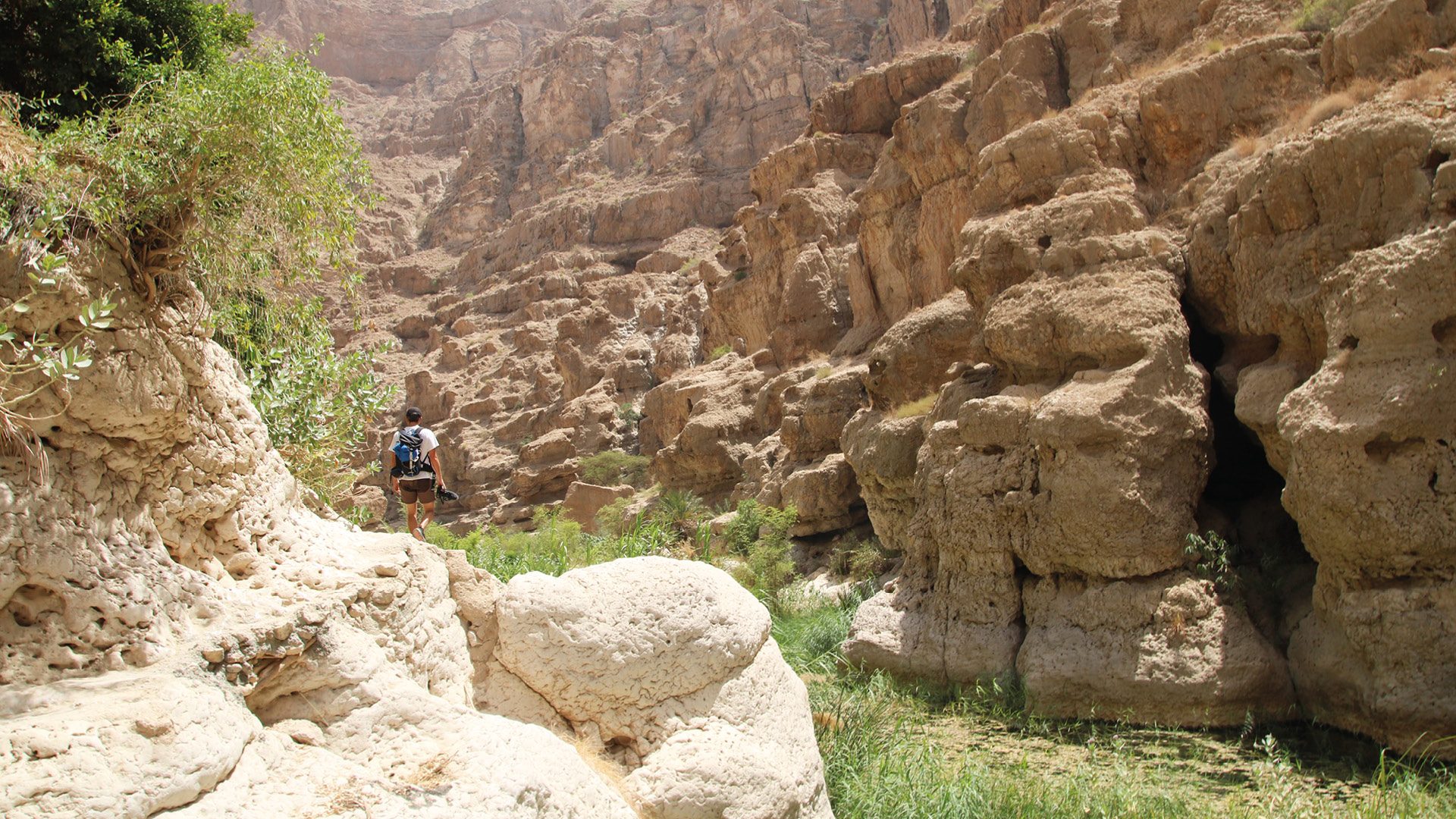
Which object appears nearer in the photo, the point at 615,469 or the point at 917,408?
the point at 917,408

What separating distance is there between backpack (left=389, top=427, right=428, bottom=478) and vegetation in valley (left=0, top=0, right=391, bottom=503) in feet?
1.48

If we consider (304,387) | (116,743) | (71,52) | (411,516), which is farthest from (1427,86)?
(71,52)

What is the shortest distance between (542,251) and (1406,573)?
45320mm

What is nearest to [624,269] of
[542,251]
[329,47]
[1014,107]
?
[542,251]

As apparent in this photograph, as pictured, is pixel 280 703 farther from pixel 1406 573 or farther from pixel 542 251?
pixel 542 251

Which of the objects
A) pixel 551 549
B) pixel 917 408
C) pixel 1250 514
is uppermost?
pixel 917 408

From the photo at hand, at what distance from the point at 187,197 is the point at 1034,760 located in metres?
6.67

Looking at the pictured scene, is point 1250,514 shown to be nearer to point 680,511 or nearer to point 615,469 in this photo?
point 680,511

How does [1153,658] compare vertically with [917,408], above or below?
below

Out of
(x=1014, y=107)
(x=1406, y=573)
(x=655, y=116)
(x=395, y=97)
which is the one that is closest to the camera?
(x=1406, y=573)

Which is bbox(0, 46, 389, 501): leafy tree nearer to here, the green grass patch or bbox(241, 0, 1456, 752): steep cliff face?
the green grass patch

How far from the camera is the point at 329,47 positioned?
3059 inches

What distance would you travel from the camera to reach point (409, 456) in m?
8.24

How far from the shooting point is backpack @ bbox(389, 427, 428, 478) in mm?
8219
